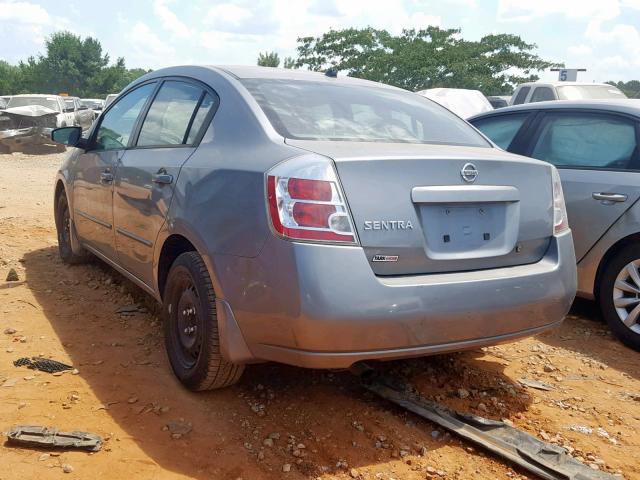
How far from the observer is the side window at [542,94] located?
13.2 m

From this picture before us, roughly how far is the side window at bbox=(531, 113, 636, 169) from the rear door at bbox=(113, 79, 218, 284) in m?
2.79

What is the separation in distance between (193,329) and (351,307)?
108 centimetres

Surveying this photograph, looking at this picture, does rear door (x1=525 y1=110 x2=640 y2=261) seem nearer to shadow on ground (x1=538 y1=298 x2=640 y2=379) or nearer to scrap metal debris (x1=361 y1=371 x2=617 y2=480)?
shadow on ground (x1=538 y1=298 x2=640 y2=379)

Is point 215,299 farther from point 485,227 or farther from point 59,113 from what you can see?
point 59,113

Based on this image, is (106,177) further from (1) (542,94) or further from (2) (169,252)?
(1) (542,94)

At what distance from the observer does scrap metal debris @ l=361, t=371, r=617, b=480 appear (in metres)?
2.71

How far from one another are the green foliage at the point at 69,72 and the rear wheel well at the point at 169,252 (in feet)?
222

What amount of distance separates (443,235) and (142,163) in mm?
1949

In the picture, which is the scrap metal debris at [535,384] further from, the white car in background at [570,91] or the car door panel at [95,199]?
the white car in background at [570,91]

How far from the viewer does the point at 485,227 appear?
2.97 m

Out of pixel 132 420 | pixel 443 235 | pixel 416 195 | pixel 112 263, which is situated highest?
pixel 416 195

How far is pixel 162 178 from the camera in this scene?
11.6 feet

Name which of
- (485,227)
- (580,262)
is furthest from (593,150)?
(485,227)

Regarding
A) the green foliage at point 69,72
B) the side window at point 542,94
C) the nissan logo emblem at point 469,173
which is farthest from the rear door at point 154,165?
the green foliage at point 69,72
